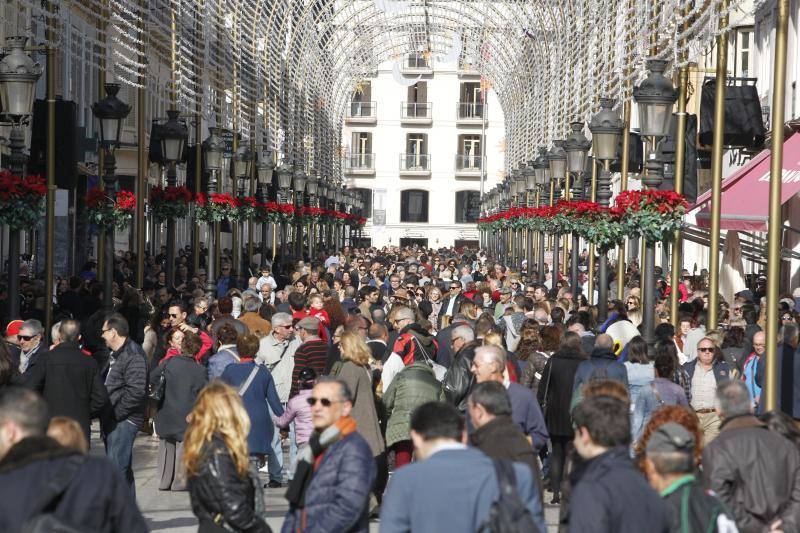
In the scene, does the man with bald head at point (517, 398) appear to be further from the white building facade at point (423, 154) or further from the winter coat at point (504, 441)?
the white building facade at point (423, 154)

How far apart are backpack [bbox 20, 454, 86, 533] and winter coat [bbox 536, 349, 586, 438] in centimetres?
734

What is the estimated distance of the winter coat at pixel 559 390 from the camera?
1356cm

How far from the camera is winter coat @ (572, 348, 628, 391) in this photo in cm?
1270

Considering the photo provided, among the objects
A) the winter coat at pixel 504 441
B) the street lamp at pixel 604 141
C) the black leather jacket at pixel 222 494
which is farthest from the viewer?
the street lamp at pixel 604 141

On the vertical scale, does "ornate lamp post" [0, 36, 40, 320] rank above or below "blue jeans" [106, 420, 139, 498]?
above

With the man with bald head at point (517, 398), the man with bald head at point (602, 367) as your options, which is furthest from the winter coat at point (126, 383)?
the man with bald head at point (602, 367)

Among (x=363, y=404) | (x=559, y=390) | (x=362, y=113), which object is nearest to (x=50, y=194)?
(x=559, y=390)

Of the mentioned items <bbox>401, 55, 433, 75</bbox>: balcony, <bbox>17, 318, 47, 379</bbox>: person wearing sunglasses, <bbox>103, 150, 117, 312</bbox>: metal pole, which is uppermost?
<bbox>401, 55, 433, 75</bbox>: balcony

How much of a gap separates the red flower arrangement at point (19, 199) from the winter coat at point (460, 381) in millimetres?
5801

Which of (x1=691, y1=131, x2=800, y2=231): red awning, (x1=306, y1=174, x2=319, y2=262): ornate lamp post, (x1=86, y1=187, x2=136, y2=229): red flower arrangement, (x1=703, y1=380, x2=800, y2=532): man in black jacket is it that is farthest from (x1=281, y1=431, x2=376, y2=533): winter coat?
(x1=306, y1=174, x2=319, y2=262): ornate lamp post

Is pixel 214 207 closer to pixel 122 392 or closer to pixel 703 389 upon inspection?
pixel 703 389

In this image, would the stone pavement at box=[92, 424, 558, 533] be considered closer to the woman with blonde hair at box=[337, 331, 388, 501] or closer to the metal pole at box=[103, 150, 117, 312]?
the woman with blonde hair at box=[337, 331, 388, 501]

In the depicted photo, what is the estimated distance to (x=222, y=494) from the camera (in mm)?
7910

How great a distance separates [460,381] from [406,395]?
17.1 inches
